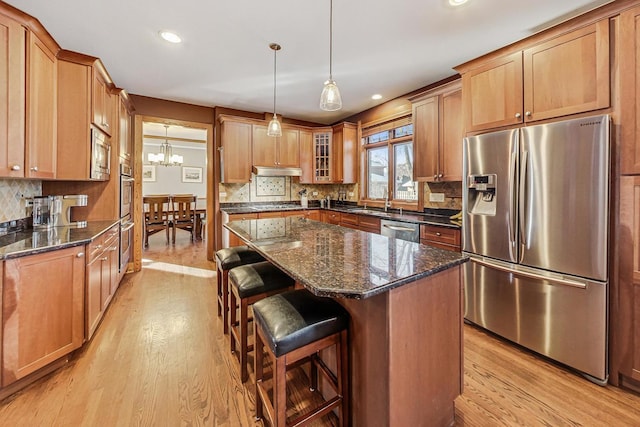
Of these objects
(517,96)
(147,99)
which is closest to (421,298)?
(517,96)

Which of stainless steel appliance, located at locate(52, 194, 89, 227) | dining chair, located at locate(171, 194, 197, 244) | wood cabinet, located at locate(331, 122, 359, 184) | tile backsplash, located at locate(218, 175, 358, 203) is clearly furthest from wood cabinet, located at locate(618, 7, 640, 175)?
dining chair, located at locate(171, 194, 197, 244)

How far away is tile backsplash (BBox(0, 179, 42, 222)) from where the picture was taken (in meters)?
2.18

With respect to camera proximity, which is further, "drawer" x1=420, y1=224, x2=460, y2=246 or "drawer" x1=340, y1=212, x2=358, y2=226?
"drawer" x1=340, y1=212, x2=358, y2=226

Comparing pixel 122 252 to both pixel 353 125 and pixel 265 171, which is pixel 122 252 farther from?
pixel 353 125

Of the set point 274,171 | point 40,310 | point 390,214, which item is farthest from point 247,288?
point 274,171

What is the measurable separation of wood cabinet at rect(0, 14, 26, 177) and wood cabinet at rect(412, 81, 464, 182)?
3.52 metres

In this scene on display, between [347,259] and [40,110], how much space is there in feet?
8.52

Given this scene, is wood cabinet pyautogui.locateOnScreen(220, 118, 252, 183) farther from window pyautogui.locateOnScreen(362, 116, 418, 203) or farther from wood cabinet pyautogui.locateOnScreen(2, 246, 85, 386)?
wood cabinet pyautogui.locateOnScreen(2, 246, 85, 386)

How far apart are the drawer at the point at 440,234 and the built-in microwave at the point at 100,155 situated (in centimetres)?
331

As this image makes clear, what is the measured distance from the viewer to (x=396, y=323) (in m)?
1.13

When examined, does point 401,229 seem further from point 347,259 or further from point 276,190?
point 276,190

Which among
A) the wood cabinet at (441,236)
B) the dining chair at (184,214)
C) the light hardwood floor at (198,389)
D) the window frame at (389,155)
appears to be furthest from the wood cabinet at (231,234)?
the wood cabinet at (441,236)

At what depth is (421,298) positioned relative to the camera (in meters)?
1.22

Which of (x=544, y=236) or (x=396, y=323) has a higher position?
(x=544, y=236)
